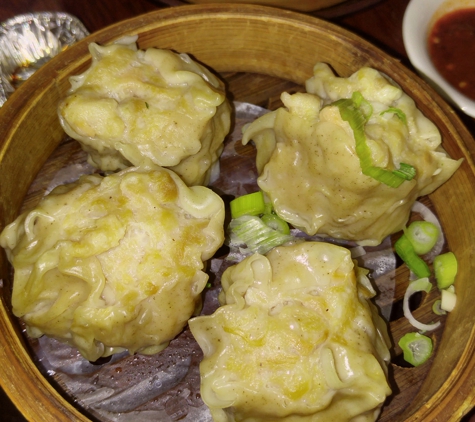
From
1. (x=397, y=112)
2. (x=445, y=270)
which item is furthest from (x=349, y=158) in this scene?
(x=445, y=270)

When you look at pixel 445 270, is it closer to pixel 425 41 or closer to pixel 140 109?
pixel 425 41

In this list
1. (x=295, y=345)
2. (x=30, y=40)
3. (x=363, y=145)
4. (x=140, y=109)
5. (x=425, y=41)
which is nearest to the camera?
(x=295, y=345)

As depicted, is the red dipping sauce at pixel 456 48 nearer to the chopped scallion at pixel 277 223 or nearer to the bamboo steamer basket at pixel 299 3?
the bamboo steamer basket at pixel 299 3

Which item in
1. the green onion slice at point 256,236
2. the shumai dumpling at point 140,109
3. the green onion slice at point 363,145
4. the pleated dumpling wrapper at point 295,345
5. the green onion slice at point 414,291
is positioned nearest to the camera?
the pleated dumpling wrapper at point 295,345

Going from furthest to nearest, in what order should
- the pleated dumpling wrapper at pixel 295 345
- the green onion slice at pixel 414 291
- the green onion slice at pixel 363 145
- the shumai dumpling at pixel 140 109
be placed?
the green onion slice at pixel 414 291 < the shumai dumpling at pixel 140 109 < the green onion slice at pixel 363 145 < the pleated dumpling wrapper at pixel 295 345

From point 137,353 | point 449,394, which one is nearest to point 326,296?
point 449,394

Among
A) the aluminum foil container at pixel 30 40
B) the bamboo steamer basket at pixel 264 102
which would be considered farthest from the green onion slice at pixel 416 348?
the aluminum foil container at pixel 30 40

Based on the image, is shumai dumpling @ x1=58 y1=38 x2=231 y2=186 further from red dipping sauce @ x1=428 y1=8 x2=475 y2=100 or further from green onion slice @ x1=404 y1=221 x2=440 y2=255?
red dipping sauce @ x1=428 y1=8 x2=475 y2=100
